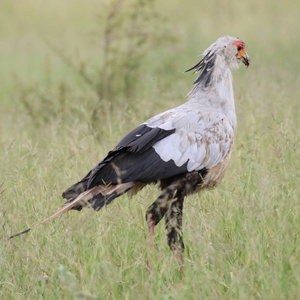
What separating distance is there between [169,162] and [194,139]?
262 millimetres

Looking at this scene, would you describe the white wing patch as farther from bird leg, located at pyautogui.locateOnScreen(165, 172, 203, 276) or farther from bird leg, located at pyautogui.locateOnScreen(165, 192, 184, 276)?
bird leg, located at pyautogui.locateOnScreen(165, 192, 184, 276)

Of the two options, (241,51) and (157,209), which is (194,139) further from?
(241,51)

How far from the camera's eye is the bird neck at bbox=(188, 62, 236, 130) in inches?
179

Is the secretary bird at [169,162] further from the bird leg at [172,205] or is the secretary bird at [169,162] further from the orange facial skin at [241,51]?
the orange facial skin at [241,51]

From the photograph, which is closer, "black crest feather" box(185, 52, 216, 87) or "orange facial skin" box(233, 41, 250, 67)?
→ "black crest feather" box(185, 52, 216, 87)

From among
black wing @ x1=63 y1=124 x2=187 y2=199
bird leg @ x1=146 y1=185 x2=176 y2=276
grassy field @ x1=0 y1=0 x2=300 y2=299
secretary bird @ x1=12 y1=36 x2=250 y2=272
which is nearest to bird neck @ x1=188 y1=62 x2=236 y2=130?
secretary bird @ x1=12 y1=36 x2=250 y2=272

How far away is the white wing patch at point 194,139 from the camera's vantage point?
4.17 meters

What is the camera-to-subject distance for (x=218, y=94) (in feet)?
15.1

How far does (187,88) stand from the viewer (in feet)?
31.2

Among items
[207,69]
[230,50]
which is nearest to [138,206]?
[207,69]

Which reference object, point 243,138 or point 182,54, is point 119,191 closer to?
point 243,138

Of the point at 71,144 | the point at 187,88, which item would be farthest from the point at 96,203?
the point at 187,88

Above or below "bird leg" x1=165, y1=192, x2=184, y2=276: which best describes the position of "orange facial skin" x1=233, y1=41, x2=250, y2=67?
above

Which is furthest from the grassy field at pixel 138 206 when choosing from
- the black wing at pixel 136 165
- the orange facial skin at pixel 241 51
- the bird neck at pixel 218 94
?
the orange facial skin at pixel 241 51
